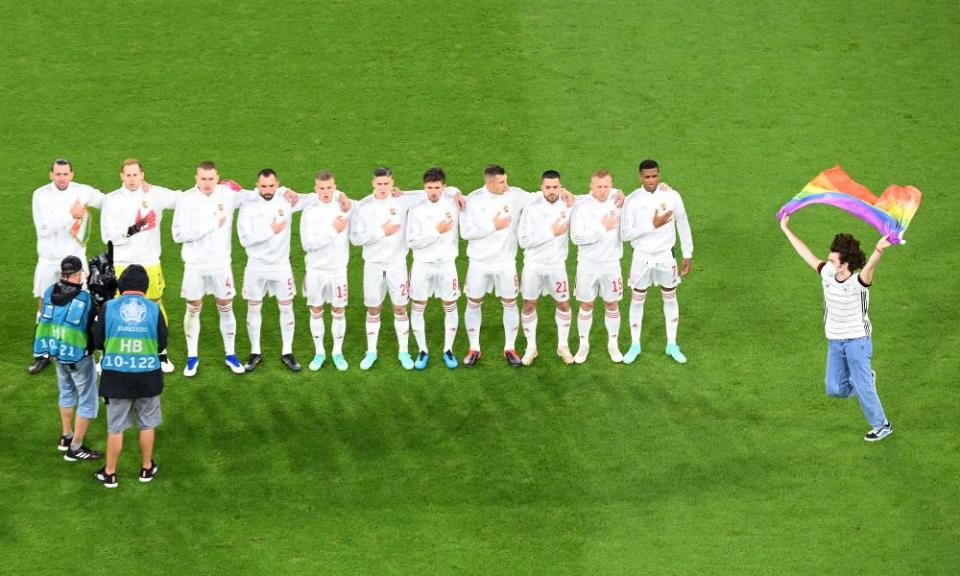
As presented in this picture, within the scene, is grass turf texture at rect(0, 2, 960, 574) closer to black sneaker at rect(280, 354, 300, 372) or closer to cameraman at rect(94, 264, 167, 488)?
black sneaker at rect(280, 354, 300, 372)

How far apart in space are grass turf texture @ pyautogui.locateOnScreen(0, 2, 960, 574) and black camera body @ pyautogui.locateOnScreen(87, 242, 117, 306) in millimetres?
1557

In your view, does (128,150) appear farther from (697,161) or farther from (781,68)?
(781,68)

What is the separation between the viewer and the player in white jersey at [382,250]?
Result: 54.6 ft

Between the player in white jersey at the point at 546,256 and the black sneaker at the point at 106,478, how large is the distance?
4630 millimetres

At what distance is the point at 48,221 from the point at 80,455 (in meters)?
2.72

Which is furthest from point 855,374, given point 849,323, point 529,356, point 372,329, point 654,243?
point 372,329

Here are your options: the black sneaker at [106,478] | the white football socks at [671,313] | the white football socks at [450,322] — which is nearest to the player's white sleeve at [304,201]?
the white football socks at [450,322]

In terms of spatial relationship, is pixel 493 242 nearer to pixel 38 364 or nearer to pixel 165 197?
pixel 165 197

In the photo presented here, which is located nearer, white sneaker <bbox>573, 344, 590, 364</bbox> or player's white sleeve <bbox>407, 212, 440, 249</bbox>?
player's white sleeve <bbox>407, 212, 440, 249</bbox>

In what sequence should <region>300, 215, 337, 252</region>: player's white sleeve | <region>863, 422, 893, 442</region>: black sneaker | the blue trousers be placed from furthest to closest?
<region>300, 215, 337, 252</region>: player's white sleeve
<region>863, 422, 893, 442</region>: black sneaker
the blue trousers

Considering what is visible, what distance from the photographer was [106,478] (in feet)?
48.6

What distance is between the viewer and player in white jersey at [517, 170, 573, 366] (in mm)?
16609

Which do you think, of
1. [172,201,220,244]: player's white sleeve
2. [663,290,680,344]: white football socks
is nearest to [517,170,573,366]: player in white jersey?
[663,290,680,344]: white football socks

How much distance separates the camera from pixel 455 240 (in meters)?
16.8
